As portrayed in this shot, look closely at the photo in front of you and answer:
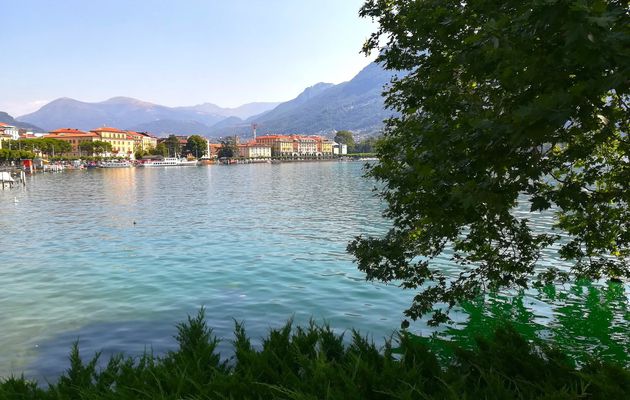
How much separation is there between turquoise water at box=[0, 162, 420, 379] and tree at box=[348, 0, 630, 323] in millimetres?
6291

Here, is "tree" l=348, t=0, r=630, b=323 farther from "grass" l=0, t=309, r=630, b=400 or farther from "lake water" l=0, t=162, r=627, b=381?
"lake water" l=0, t=162, r=627, b=381

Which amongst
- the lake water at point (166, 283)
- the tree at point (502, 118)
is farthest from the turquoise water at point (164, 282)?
the tree at point (502, 118)

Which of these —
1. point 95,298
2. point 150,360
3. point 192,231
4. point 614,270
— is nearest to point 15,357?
point 95,298

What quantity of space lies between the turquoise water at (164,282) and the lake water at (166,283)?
59 mm

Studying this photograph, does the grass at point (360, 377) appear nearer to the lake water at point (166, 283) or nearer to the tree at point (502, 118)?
the tree at point (502, 118)

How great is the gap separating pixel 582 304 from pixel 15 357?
1775cm

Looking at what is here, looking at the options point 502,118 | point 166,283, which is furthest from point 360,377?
point 166,283

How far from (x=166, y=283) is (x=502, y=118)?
18817mm

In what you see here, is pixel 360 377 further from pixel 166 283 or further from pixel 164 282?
pixel 164 282

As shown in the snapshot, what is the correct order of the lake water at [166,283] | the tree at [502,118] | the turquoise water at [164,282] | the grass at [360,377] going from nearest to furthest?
the tree at [502,118]
the grass at [360,377]
the lake water at [166,283]
the turquoise water at [164,282]

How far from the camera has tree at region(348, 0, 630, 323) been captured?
146 inches

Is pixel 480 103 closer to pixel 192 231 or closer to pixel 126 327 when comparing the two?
pixel 126 327

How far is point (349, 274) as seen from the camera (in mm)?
21984

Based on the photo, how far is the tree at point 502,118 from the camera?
12.2ft
